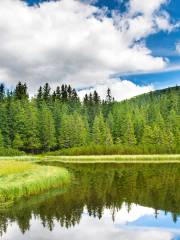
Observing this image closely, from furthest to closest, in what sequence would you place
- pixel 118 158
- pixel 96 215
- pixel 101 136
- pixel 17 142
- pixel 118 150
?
pixel 101 136 → pixel 17 142 → pixel 118 150 → pixel 118 158 → pixel 96 215

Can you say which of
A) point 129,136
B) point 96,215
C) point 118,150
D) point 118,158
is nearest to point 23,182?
point 96,215

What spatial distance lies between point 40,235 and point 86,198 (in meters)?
10.2

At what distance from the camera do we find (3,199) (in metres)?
25.9

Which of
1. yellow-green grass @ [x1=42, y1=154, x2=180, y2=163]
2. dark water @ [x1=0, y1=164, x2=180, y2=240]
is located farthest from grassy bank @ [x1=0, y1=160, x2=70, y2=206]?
yellow-green grass @ [x1=42, y1=154, x2=180, y2=163]

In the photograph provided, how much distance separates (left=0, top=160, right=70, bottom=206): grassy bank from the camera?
2671 centimetres

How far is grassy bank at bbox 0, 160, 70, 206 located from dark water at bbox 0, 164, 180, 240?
1.09 metres

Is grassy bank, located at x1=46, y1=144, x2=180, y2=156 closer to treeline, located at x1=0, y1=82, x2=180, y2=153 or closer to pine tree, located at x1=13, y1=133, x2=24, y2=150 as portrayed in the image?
treeline, located at x1=0, y1=82, x2=180, y2=153

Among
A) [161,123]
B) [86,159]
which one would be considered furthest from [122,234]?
[161,123]

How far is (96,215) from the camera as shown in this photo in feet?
76.6

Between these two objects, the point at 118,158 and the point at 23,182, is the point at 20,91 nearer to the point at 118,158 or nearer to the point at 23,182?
the point at 118,158

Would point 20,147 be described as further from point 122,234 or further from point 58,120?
point 122,234

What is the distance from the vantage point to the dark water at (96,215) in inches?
755

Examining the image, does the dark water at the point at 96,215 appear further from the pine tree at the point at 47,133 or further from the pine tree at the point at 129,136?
the pine tree at the point at 47,133

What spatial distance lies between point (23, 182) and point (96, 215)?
339 inches
